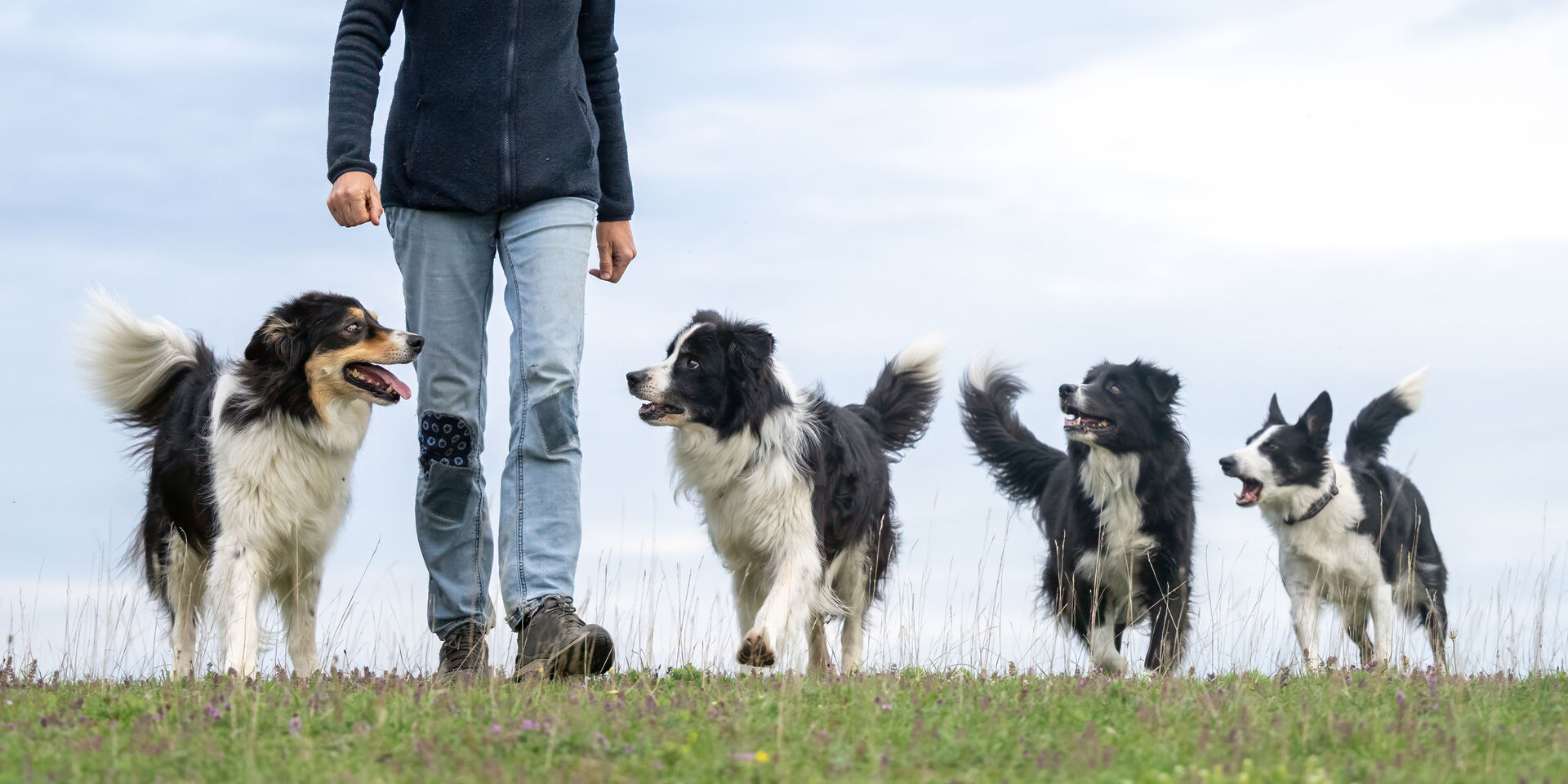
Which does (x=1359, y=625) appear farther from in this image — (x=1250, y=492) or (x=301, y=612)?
(x=301, y=612)

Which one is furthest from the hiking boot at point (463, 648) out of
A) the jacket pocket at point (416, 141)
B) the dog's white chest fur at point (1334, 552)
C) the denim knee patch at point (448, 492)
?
the dog's white chest fur at point (1334, 552)

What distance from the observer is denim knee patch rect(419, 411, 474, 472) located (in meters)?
6.35

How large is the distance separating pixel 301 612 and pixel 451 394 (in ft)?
5.63

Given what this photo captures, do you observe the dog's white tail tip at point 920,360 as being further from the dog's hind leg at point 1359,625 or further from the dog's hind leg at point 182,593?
the dog's hind leg at point 182,593

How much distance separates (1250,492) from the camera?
9969 mm

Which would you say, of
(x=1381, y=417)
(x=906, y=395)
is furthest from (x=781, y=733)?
(x=1381, y=417)

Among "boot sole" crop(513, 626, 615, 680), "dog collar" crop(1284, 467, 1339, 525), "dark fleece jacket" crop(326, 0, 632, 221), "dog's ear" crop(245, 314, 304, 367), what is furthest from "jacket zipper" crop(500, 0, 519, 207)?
"dog collar" crop(1284, 467, 1339, 525)

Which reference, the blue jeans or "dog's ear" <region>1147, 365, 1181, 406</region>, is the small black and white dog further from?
the blue jeans

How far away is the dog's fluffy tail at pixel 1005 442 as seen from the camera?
33.5 feet

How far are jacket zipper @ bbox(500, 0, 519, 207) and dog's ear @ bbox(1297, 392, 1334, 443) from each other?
6.25 metres

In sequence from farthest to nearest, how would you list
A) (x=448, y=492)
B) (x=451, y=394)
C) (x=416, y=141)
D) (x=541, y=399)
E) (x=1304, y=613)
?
(x=1304, y=613) → (x=448, y=492) → (x=451, y=394) → (x=416, y=141) → (x=541, y=399)

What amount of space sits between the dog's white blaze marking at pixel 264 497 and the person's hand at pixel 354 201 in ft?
4.70

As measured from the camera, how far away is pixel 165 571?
7.49 m

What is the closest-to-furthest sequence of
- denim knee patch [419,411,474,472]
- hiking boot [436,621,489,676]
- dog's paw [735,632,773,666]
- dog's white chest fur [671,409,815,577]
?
denim knee patch [419,411,474,472] < hiking boot [436,621,489,676] < dog's paw [735,632,773,666] < dog's white chest fur [671,409,815,577]
